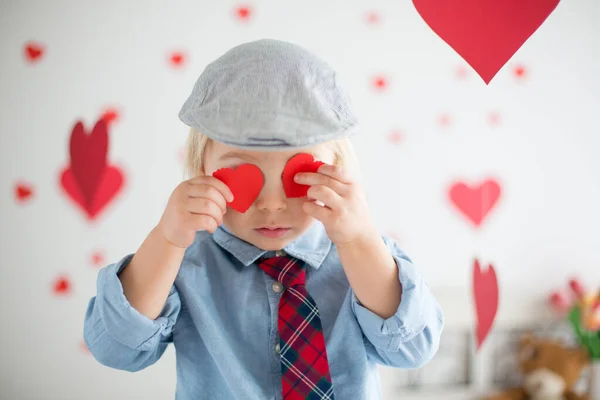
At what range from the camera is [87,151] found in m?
1.31

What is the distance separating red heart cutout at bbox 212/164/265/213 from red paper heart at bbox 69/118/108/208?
0.67 meters

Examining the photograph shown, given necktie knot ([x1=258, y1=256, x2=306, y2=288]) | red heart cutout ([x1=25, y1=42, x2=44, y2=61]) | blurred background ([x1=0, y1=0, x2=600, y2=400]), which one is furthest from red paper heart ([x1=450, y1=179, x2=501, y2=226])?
red heart cutout ([x1=25, y1=42, x2=44, y2=61])

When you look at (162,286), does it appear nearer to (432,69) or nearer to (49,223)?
(49,223)

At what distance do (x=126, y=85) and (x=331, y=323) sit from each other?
3.31ft

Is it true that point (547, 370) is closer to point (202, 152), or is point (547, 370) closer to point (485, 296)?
point (485, 296)

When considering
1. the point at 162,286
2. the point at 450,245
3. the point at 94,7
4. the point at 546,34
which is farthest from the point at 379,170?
the point at 162,286

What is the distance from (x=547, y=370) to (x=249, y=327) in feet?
4.84

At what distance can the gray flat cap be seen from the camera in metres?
0.71

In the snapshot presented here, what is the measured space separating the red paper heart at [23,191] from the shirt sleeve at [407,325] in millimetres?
1071

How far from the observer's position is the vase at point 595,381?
199 centimetres

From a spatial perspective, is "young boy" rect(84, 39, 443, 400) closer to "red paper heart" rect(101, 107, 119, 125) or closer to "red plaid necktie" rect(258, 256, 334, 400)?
"red plaid necktie" rect(258, 256, 334, 400)

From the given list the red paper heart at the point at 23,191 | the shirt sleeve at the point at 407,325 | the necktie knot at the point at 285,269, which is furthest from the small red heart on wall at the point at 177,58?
the shirt sleeve at the point at 407,325

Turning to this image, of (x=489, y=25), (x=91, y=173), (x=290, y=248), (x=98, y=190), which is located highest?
(x=489, y=25)

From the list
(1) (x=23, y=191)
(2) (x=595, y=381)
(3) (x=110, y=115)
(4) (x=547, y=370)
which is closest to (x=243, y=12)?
(3) (x=110, y=115)
